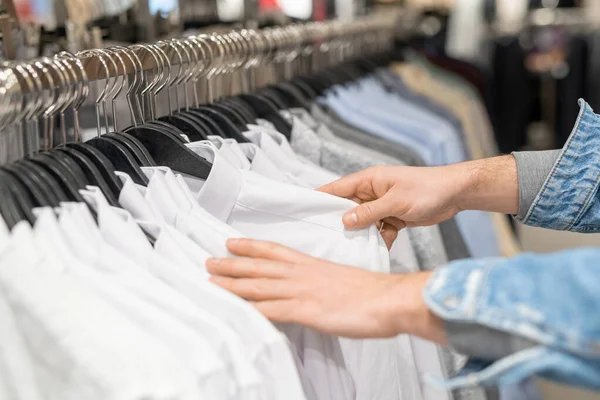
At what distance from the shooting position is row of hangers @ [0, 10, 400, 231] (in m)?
0.80

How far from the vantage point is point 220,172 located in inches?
36.5

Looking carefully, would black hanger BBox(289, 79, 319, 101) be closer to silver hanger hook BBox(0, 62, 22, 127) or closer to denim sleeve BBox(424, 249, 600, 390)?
silver hanger hook BBox(0, 62, 22, 127)

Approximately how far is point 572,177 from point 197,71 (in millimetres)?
558

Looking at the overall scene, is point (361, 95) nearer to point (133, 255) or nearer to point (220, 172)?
point (220, 172)

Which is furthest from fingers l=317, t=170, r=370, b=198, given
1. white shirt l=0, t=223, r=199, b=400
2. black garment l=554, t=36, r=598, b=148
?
black garment l=554, t=36, r=598, b=148

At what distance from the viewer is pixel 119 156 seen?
90 cm

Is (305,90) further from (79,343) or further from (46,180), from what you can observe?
(79,343)

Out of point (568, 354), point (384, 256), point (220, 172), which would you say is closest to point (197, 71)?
point (220, 172)

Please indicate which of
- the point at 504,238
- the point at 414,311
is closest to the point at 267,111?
the point at 414,311

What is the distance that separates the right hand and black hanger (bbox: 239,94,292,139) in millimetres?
188

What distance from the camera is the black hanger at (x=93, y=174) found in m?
0.84

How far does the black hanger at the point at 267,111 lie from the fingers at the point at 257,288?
46 centimetres

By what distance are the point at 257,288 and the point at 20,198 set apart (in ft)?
0.79

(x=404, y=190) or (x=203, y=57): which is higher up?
(x=203, y=57)
